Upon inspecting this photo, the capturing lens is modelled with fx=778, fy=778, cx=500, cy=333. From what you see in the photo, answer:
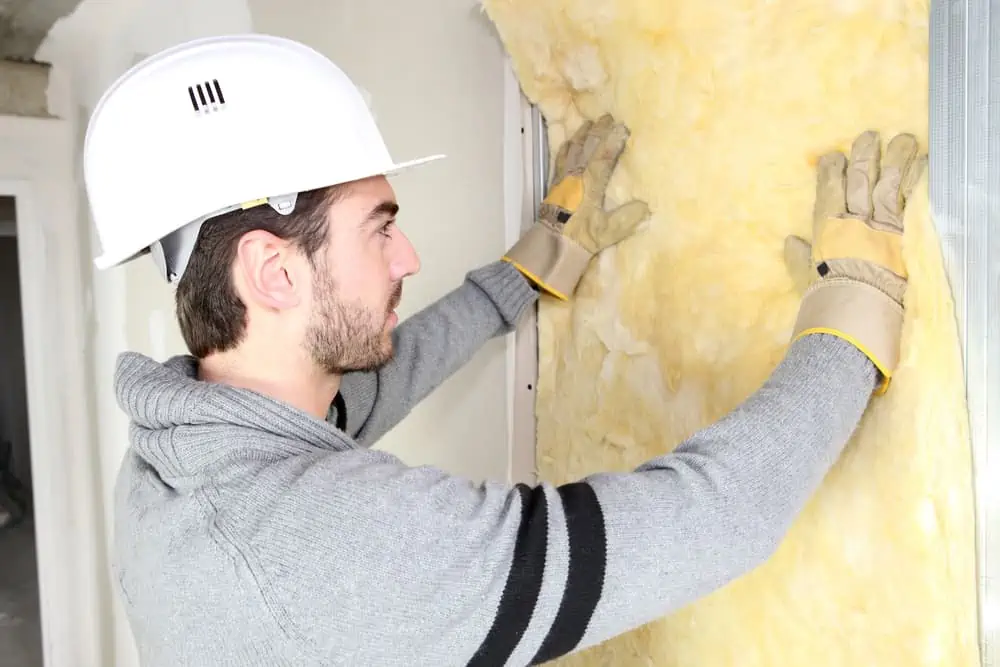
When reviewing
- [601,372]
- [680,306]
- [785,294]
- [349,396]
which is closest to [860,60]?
[785,294]

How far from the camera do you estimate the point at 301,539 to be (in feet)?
2.85

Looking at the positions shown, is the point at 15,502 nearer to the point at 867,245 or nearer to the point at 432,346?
the point at 432,346

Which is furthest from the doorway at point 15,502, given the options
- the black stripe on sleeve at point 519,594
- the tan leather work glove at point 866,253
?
the tan leather work glove at point 866,253

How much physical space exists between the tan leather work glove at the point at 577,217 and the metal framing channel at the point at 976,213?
1.77ft

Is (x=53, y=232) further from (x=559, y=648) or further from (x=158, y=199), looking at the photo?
(x=559, y=648)

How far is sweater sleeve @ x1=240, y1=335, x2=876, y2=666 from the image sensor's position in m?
0.86

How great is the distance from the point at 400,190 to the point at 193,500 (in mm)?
966

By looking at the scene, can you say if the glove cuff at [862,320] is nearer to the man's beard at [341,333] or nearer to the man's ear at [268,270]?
the man's beard at [341,333]

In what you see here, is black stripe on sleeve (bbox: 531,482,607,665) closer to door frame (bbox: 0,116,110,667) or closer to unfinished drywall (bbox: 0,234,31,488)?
door frame (bbox: 0,116,110,667)

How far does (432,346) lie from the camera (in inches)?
59.0

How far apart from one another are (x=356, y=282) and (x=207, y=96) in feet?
1.06

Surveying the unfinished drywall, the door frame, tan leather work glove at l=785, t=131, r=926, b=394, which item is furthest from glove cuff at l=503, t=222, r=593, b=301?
the unfinished drywall

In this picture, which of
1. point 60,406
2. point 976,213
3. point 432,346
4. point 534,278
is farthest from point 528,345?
point 60,406

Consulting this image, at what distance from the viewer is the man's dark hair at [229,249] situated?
1076 millimetres
